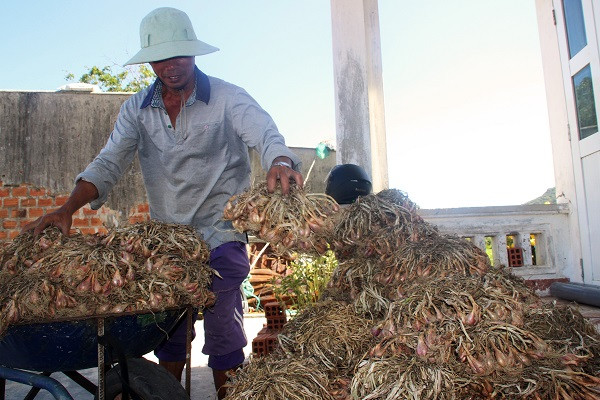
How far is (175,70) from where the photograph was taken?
2.88 m

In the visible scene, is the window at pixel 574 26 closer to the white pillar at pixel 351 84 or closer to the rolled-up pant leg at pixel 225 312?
the white pillar at pixel 351 84

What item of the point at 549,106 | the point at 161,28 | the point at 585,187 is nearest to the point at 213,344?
the point at 161,28

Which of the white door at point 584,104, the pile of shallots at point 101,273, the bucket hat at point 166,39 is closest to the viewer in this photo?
the pile of shallots at point 101,273

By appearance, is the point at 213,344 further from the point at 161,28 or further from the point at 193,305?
the point at 161,28

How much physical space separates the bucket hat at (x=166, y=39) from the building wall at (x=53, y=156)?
5804 millimetres

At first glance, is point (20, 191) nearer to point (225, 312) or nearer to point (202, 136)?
point (202, 136)

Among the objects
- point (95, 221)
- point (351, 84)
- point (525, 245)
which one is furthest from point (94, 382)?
point (525, 245)

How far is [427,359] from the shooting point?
1.90 meters

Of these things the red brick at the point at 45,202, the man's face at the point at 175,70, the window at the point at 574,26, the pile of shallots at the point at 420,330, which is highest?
the window at the point at 574,26

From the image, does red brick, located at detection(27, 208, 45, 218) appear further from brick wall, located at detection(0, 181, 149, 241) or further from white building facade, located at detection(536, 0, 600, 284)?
white building facade, located at detection(536, 0, 600, 284)

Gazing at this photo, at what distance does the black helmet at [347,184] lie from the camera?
4121 mm

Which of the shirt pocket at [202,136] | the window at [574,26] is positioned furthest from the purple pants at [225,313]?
the window at [574,26]

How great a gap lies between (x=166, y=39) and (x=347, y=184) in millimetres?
1968

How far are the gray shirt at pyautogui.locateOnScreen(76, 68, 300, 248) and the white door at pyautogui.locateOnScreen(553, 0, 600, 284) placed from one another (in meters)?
3.60
